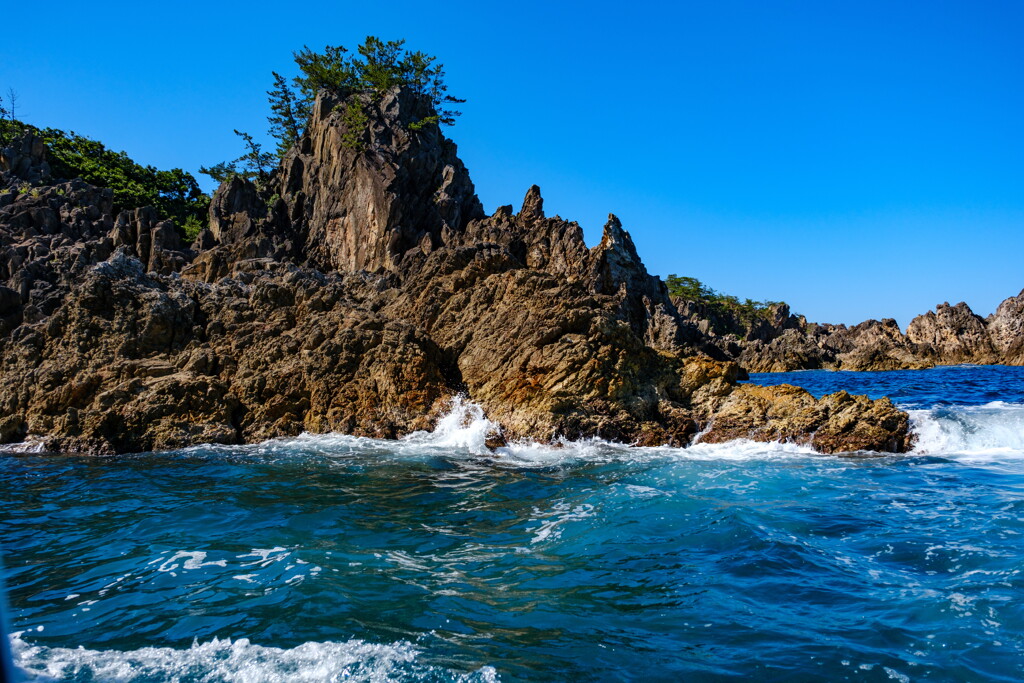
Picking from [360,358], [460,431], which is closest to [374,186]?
[360,358]

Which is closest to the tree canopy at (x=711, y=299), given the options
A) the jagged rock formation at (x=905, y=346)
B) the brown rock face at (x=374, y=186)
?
the jagged rock formation at (x=905, y=346)

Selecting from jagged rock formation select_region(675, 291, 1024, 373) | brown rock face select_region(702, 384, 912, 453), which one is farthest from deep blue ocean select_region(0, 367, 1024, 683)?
jagged rock formation select_region(675, 291, 1024, 373)

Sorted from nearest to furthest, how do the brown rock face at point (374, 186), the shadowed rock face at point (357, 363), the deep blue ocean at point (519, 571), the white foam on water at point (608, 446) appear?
the deep blue ocean at point (519, 571), the white foam on water at point (608, 446), the shadowed rock face at point (357, 363), the brown rock face at point (374, 186)

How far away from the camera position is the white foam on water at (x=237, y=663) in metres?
5.60

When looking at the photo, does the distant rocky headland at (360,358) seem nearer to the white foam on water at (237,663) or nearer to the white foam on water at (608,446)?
the white foam on water at (608,446)

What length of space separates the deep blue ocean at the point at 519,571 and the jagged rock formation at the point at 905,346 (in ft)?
161

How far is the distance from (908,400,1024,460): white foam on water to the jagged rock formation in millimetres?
42351

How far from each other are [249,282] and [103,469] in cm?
963

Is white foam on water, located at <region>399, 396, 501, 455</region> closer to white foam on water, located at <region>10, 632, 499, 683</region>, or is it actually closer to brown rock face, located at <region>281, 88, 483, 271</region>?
white foam on water, located at <region>10, 632, 499, 683</region>

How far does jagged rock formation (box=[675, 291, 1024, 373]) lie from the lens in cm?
6588

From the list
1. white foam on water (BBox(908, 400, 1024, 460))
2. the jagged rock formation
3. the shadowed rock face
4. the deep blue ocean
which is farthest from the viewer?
the jagged rock formation

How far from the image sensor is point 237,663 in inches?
229

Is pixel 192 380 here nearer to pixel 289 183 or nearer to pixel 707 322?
pixel 289 183

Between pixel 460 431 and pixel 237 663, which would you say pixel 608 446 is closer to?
pixel 460 431
